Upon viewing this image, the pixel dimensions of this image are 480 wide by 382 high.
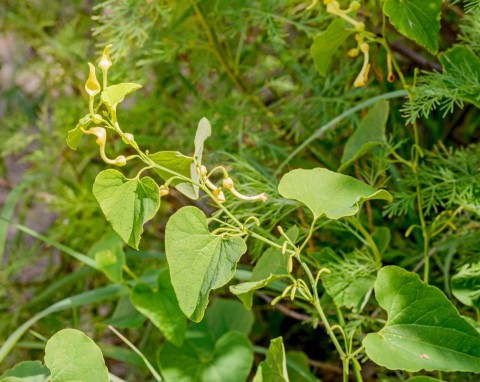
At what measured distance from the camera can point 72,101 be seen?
110 cm

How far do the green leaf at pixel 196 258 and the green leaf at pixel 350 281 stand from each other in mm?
168

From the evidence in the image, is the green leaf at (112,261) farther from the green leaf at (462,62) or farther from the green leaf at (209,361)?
the green leaf at (462,62)

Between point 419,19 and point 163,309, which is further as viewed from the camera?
point 163,309

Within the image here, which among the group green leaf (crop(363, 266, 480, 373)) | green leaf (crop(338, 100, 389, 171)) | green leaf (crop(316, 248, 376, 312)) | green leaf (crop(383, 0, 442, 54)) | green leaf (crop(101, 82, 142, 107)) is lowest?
green leaf (crop(316, 248, 376, 312))

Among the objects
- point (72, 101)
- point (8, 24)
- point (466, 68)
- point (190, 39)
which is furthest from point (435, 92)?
point (8, 24)

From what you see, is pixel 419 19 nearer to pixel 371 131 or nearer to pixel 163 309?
pixel 371 131

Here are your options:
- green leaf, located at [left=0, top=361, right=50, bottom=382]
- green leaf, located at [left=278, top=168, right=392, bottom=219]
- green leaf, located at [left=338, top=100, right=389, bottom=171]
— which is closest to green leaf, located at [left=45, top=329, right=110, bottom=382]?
green leaf, located at [left=0, top=361, right=50, bottom=382]

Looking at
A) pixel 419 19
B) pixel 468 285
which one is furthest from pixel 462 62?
pixel 468 285

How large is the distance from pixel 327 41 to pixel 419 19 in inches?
3.2

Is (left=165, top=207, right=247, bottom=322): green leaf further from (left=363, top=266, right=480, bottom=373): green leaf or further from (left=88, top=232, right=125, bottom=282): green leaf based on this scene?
(left=88, top=232, right=125, bottom=282): green leaf

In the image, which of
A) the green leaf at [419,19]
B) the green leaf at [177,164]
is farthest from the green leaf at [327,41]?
the green leaf at [177,164]

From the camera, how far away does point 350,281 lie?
65 cm

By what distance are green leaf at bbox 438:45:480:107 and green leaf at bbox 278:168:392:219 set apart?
0.15 meters

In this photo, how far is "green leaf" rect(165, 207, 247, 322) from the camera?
0.49m
